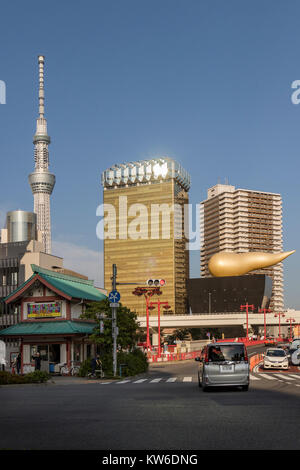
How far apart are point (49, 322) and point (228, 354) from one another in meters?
28.9

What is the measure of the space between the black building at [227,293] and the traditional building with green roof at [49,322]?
386ft

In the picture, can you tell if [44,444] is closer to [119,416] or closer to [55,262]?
[119,416]

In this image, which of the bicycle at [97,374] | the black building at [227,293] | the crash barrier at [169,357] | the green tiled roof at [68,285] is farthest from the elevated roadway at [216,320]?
the bicycle at [97,374]

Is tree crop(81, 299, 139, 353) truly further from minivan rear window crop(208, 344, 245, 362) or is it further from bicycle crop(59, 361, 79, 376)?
minivan rear window crop(208, 344, 245, 362)

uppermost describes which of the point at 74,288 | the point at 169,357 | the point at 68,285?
the point at 68,285

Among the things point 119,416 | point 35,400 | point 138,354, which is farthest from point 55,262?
point 119,416

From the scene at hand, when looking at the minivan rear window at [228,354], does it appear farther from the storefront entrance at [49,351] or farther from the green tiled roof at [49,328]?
the storefront entrance at [49,351]

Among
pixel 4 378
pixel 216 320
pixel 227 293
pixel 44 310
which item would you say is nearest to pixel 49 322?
pixel 44 310

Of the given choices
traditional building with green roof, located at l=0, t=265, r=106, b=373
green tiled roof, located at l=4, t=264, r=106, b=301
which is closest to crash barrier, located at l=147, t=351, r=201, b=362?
green tiled roof, located at l=4, t=264, r=106, b=301

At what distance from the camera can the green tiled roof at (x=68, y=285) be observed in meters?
49.4

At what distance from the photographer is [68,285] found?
52.9 m

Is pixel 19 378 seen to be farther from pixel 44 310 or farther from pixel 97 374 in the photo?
pixel 44 310

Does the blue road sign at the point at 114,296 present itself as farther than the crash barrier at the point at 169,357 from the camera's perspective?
No
